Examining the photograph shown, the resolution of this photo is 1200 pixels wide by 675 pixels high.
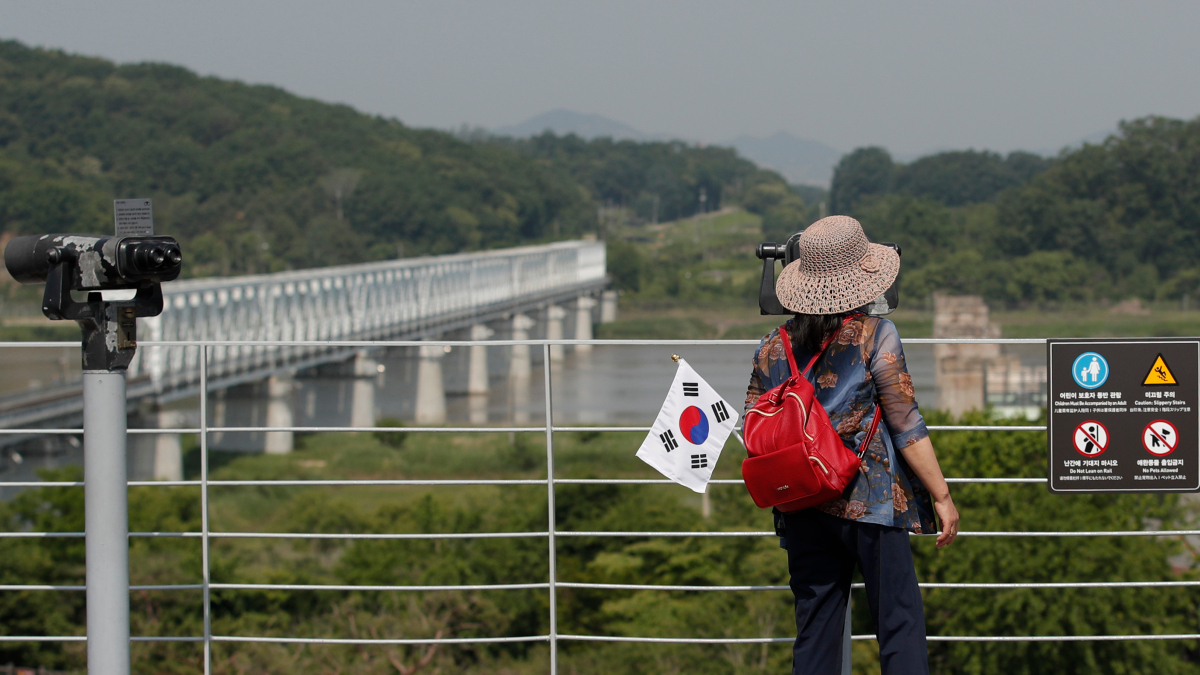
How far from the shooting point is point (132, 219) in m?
2.60

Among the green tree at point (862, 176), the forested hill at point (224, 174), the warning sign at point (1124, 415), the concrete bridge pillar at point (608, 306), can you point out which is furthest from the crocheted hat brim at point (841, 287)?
the green tree at point (862, 176)

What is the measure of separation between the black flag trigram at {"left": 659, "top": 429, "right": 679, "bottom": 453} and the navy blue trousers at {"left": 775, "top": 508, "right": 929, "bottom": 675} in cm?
54

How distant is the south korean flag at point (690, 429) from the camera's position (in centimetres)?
309

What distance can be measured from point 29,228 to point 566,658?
66025 mm

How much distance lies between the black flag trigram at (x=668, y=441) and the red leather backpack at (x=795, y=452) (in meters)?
0.67

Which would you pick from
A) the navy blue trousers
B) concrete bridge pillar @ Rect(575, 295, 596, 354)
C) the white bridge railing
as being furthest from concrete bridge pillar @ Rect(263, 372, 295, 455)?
the navy blue trousers

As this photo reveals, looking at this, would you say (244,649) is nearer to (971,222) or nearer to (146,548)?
(146,548)

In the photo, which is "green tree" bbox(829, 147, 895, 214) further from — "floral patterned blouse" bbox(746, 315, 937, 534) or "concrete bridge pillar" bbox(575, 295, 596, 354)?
"floral patterned blouse" bbox(746, 315, 937, 534)

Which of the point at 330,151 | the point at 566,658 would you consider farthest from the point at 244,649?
the point at 330,151

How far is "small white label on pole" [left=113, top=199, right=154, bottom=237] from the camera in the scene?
2.60 m

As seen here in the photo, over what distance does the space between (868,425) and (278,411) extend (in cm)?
4271

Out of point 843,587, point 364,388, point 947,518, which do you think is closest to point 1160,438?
point 947,518

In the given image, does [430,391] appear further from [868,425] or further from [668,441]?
[868,425]

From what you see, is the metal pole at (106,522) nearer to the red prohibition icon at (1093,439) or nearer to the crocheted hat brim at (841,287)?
the crocheted hat brim at (841,287)
